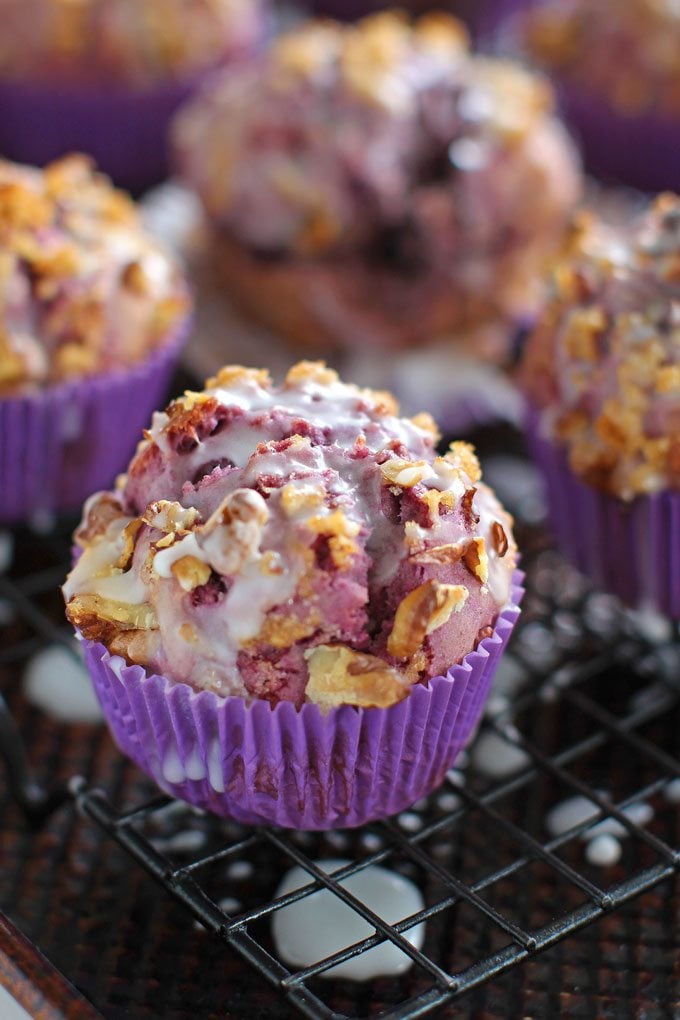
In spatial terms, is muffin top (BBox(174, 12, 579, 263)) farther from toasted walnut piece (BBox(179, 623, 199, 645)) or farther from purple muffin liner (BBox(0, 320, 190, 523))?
toasted walnut piece (BBox(179, 623, 199, 645))

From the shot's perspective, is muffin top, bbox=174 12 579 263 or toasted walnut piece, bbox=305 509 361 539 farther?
muffin top, bbox=174 12 579 263

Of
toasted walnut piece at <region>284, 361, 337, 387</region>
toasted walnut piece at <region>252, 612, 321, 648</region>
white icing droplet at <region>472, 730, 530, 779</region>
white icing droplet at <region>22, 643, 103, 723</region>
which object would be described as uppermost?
toasted walnut piece at <region>284, 361, 337, 387</region>

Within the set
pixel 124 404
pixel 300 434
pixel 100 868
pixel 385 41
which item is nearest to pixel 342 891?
pixel 100 868

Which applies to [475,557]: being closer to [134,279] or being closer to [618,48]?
[134,279]

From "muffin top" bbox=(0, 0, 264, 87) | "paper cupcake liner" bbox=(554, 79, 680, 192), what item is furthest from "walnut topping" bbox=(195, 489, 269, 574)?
"paper cupcake liner" bbox=(554, 79, 680, 192)

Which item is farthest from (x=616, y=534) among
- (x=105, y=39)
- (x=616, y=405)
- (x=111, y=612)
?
(x=105, y=39)

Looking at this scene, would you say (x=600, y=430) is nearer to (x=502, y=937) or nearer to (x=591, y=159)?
(x=502, y=937)

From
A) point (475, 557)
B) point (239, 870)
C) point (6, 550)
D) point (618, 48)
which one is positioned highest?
point (475, 557)

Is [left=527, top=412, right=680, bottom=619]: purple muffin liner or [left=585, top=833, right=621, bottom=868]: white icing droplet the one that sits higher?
[left=527, top=412, right=680, bottom=619]: purple muffin liner

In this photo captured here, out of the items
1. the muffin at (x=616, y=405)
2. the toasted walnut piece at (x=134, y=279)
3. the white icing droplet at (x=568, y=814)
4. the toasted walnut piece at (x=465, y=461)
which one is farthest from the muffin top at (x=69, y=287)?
the white icing droplet at (x=568, y=814)
